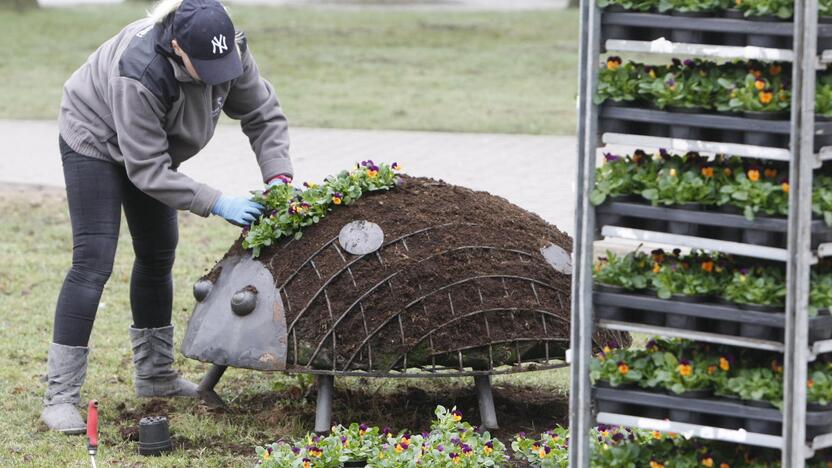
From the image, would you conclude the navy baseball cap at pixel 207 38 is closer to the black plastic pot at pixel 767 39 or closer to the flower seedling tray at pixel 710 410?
the flower seedling tray at pixel 710 410

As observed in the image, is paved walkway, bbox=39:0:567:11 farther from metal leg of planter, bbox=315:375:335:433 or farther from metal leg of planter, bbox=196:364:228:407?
metal leg of planter, bbox=315:375:335:433

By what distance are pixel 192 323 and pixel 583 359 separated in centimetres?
219

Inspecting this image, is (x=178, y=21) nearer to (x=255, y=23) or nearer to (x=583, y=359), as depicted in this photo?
(x=583, y=359)

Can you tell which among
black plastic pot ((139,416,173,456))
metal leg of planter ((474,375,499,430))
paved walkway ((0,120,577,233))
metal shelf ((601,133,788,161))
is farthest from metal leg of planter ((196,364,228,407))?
paved walkway ((0,120,577,233))

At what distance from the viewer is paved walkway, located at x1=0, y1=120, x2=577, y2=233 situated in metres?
10.6

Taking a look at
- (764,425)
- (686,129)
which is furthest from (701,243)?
(764,425)

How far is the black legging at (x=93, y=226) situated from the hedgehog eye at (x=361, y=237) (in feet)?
2.99

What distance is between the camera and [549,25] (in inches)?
894

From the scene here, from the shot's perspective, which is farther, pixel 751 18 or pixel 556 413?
pixel 556 413

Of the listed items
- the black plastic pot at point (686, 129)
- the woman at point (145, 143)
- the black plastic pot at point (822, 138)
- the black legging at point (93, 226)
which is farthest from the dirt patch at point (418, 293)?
the black plastic pot at point (822, 138)

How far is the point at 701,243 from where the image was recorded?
370cm

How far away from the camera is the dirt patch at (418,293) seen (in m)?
5.25

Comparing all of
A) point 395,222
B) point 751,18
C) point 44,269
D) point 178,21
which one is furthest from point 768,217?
point 44,269

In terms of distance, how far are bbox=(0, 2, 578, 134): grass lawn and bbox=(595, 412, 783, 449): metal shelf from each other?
9.62m
